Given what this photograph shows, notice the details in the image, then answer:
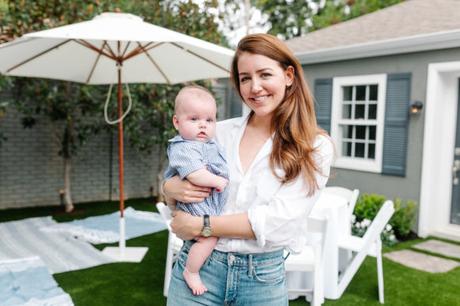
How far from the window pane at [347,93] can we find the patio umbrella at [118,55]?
3.05m

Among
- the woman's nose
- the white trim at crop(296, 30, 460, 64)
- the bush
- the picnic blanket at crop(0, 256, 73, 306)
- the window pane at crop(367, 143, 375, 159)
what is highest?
the white trim at crop(296, 30, 460, 64)

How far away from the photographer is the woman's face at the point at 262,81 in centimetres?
128

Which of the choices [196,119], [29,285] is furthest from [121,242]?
[196,119]

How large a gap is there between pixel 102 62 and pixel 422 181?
4475 mm

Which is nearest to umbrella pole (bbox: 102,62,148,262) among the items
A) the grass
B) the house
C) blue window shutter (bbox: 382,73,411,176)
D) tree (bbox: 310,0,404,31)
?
the grass

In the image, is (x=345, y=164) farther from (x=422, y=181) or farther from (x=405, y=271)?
(x=405, y=271)

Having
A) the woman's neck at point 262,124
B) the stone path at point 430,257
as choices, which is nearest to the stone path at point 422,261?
the stone path at point 430,257

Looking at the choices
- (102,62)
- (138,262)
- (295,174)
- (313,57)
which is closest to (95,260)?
(138,262)

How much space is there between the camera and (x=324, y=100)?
695 cm

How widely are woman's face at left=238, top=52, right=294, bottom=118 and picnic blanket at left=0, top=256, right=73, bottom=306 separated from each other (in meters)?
2.73

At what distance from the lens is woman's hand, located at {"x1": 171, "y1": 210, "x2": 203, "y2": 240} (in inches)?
50.7

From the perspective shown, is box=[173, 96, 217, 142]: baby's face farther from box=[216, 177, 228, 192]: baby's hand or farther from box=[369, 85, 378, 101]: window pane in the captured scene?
box=[369, 85, 378, 101]: window pane

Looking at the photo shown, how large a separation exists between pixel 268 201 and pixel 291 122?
266 millimetres

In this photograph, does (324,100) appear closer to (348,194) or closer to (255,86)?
(348,194)
